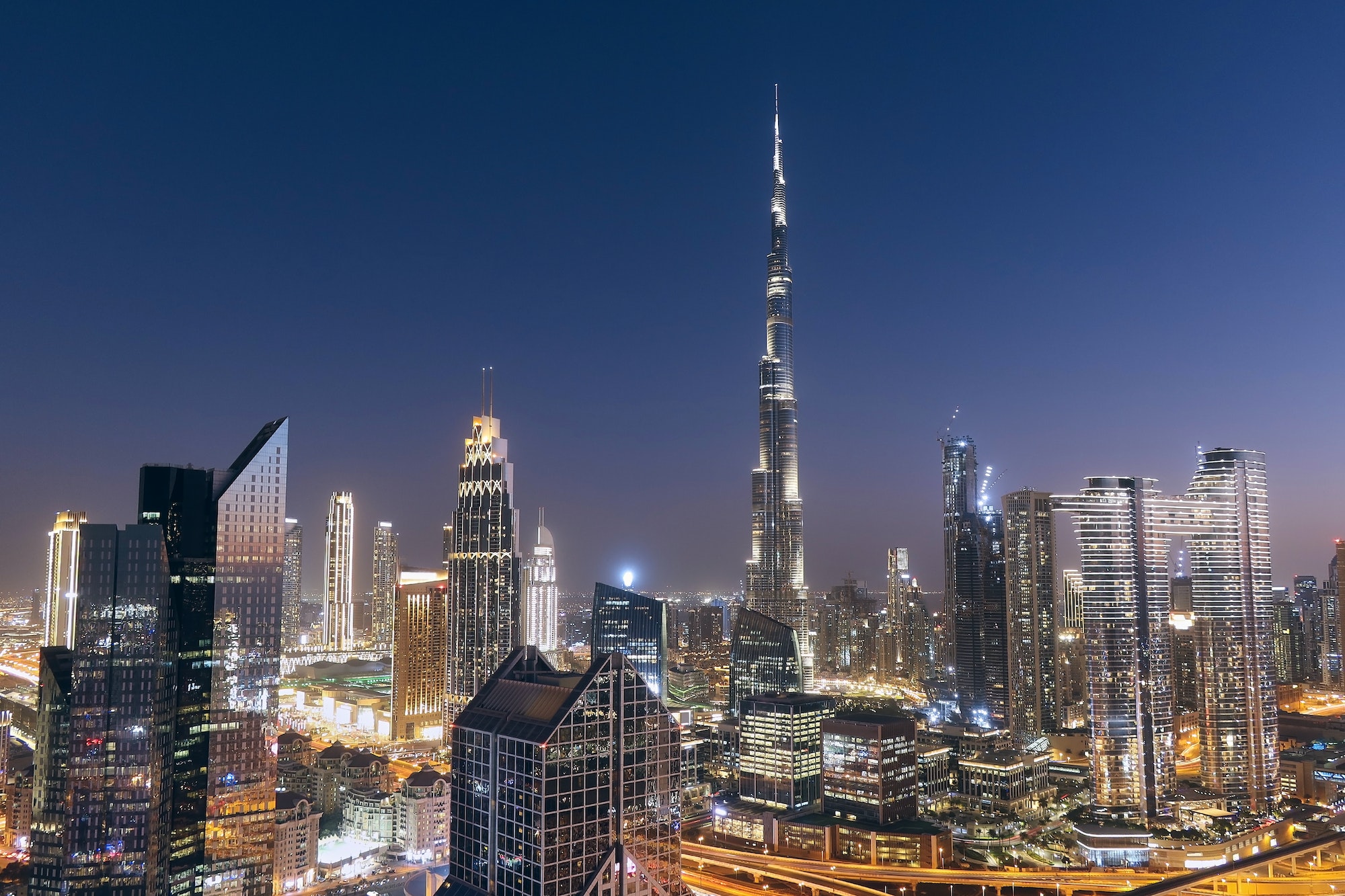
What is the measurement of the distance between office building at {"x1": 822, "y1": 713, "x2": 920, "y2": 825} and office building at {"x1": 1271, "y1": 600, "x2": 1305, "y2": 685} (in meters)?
98.5

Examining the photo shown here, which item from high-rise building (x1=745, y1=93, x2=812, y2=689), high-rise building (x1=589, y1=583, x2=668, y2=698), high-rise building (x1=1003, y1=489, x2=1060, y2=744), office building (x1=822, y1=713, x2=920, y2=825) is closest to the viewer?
office building (x1=822, y1=713, x2=920, y2=825)

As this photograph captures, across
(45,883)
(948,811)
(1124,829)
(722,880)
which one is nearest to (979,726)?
(948,811)

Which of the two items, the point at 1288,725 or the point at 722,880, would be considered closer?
the point at 722,880

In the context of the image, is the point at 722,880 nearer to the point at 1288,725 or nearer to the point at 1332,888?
the point at 1332,888

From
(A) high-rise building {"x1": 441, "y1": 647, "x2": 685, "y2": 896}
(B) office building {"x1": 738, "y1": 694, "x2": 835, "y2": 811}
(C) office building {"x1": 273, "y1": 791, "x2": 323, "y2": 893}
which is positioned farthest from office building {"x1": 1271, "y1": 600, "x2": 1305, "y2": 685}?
(A) high-rise building {"x1": 441, "y1": 647, "x2": 685, "y2": 896}

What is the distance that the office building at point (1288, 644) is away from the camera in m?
155

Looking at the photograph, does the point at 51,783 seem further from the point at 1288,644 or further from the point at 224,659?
the point at 1288,644

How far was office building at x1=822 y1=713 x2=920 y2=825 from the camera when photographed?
86.1m

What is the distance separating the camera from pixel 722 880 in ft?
234

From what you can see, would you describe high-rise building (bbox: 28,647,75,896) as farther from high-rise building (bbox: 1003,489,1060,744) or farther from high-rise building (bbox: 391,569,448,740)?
high-rise building (bbox: 1003,489,1060,744)

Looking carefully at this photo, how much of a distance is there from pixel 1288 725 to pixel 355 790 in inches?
4519

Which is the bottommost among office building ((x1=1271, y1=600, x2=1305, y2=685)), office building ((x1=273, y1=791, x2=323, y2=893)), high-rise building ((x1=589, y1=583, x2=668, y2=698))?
office building ((x1=273, y1=791, x2=323, y2=893))

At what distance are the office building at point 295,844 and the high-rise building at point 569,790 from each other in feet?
116

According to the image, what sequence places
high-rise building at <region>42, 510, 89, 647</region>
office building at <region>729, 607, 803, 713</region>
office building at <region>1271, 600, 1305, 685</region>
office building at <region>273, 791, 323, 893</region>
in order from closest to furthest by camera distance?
1. office building at <region>273, 791, 323, 893</region>
2. high-rise building at <region>42, 510, 89, 647</region>
3. office building at <region>729, 607, 803, 713</region>
4. office building at <region>1271, 600, 1305, 685</region>
